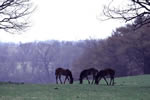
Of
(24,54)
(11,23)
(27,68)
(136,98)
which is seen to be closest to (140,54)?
(11,23)

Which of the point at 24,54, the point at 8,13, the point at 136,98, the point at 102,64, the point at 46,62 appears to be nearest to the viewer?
the point at 136,98

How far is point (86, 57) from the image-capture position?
240ft

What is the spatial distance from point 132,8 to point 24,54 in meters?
95.8

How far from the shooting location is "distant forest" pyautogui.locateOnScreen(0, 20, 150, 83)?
56.1 meters

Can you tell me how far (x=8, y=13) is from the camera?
2470cm

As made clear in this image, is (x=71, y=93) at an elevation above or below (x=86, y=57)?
below

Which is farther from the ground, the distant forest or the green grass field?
the distant forest

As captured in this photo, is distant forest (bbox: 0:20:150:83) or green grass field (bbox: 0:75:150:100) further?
distant forest (bbox: 0:20:150:83)

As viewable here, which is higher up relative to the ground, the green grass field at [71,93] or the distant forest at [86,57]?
the distant forest at [86,57]

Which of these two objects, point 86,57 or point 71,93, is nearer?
point 71,93

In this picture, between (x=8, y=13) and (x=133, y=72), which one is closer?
(x=8, y=13)

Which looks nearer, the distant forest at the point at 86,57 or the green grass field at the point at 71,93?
the green grass field at the point at 71,93

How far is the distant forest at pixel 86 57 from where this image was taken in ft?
184

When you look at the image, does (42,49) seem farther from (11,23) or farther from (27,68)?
(11,23)
